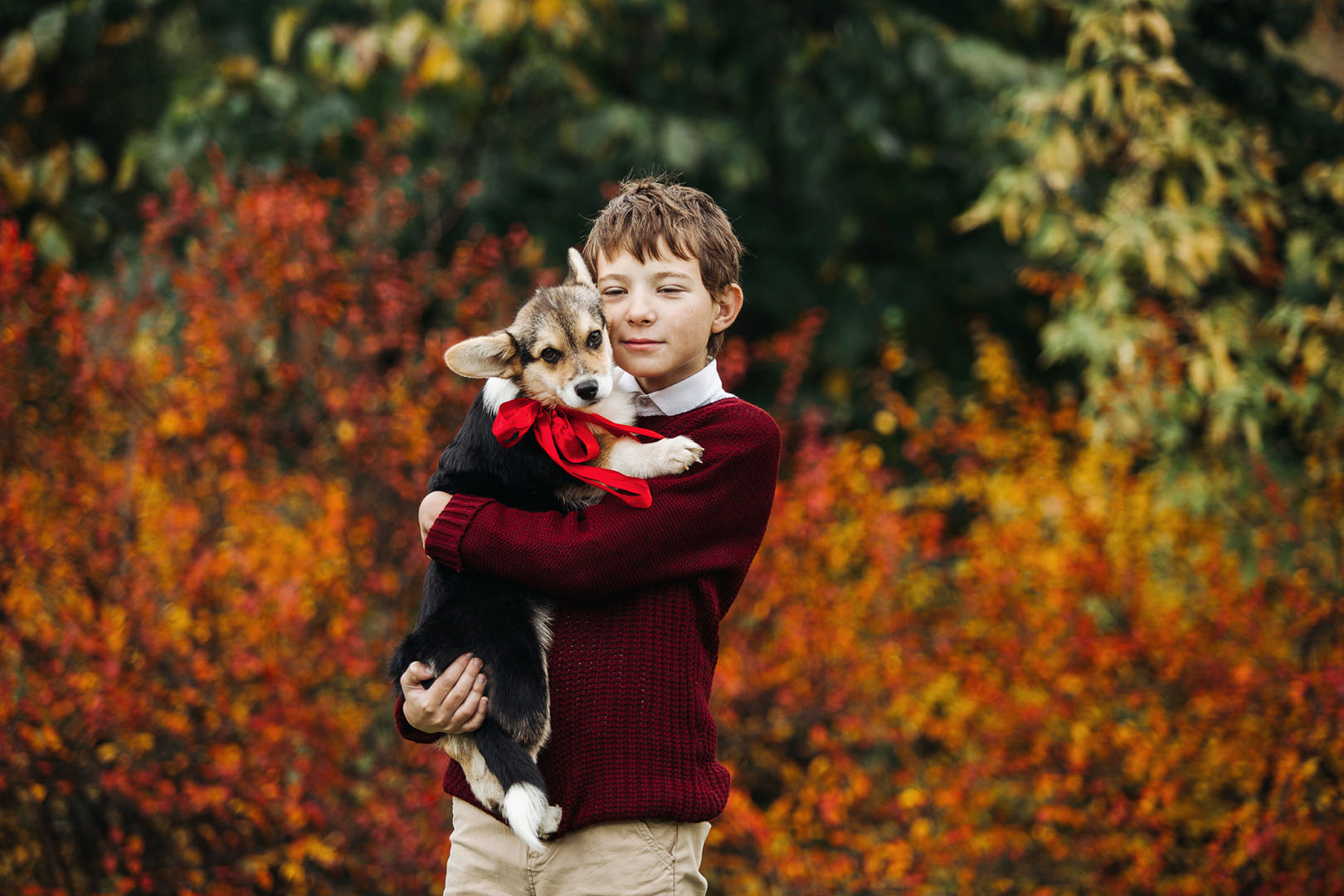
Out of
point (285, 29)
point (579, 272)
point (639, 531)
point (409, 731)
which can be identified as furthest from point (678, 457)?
point (285, 29)

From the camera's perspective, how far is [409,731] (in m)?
2.60

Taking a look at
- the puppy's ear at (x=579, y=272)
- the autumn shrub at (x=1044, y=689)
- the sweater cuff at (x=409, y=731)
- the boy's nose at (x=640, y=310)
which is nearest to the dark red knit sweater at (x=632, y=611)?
the sweater cuff at (x=409, y=731)

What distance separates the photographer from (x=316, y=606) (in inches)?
217

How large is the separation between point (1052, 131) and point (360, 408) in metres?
4.40

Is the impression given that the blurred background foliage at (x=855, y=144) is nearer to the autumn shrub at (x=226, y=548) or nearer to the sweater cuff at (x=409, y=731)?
the autumn shrub at (x=226, y=548)

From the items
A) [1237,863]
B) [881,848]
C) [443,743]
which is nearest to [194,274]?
[443,743]

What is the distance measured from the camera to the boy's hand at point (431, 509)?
250 centimetres

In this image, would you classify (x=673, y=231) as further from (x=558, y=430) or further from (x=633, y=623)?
(x=633, y=623)

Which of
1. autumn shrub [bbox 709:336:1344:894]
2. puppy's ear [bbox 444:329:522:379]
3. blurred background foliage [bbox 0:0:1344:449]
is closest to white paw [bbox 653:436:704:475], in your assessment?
puppy's ear [bbox 444:329:522:379]

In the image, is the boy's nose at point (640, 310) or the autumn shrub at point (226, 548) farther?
the autumn shrub at point (226, 548)

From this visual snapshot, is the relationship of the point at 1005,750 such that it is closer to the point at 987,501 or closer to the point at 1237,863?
the point at 1237,863

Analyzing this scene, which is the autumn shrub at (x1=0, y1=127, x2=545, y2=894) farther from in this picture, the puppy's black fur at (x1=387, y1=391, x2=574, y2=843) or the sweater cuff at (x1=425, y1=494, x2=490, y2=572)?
the sweater cuff at (x1=425, y1=494, x2=490, y2=572)

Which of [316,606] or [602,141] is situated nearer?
[316,606]

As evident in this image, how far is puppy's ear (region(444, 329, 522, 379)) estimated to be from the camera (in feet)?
8.50
